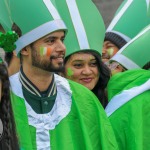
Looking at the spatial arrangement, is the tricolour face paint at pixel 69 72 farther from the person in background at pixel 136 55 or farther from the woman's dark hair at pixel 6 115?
the woman's dark hair at pixel 6 115

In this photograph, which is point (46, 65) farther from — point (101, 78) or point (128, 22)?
point (128, 22)

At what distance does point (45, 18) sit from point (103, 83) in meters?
1.09

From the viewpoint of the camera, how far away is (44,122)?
4.26m

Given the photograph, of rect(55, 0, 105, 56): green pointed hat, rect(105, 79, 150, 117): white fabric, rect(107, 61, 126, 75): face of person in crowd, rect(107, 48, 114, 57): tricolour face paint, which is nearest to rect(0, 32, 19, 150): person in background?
rect(105, 79, 150, 117): white fabric

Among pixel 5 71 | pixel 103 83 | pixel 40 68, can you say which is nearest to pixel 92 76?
pixel 103 83

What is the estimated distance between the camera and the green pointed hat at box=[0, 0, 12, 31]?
460cm

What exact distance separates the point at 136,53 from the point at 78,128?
4.53 feet

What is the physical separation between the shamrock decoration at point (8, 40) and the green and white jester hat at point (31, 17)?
23 centimetres

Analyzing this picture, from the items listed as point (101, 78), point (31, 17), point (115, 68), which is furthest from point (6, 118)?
point (115, 68)

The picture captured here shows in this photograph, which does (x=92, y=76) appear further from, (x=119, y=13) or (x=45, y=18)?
(x=119, y=13)

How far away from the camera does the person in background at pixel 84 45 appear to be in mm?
5418

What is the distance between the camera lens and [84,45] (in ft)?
17.9

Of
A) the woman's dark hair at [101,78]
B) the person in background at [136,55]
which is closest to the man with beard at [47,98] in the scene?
the woman's dark hair at [101,78]

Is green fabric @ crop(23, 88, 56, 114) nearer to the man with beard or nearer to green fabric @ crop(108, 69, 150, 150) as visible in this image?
the man with beard
